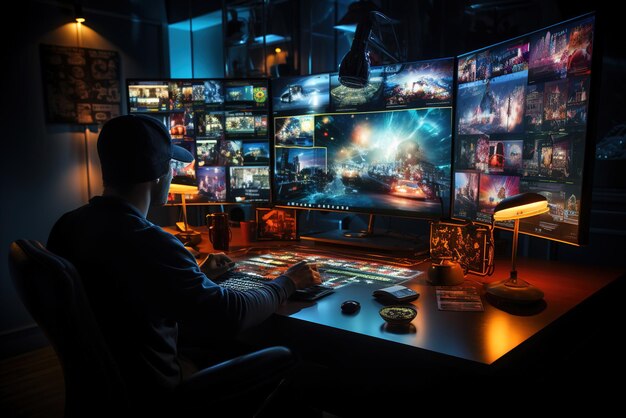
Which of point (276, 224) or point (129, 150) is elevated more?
point (129, 150)

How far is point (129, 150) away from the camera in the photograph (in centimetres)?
120

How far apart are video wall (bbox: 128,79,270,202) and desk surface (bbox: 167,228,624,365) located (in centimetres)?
106

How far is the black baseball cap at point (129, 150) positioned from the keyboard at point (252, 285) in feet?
1.35

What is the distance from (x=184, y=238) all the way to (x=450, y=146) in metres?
1.21

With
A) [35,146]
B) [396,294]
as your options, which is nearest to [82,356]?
[396,294]

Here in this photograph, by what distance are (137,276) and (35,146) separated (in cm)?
258

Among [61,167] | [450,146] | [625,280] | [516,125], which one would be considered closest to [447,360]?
[516,125]

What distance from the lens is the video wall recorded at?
2.42 meters

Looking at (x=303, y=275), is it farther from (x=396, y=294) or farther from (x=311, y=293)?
(x=396, y=294)

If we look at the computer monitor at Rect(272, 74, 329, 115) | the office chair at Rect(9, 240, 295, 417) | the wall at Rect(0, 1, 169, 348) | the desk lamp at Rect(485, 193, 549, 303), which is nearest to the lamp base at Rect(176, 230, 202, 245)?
the computer monitor at Rect(272, 74, 329, 115)

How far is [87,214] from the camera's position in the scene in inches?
45.1

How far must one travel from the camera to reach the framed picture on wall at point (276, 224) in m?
2.32

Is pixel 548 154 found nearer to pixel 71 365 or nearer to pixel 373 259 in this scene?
pixel 373 259

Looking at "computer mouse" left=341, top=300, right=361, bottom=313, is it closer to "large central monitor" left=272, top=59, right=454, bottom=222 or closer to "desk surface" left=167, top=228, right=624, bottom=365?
"desk surface" left=167, top=228, right=624, bottom=365
